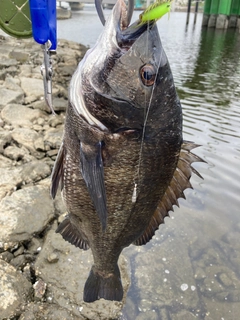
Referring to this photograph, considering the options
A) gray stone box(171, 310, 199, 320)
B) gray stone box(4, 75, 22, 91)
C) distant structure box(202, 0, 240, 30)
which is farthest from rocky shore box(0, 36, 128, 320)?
distant structure box(202, 0, 240, 30)

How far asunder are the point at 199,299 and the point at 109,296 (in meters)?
1.38

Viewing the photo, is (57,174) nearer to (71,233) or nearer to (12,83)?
(71,233)

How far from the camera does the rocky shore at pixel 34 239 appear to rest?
296 cm

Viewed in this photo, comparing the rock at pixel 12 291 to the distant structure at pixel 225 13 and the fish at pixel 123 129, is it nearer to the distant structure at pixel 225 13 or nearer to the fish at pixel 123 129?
the fish at pixel 123 129

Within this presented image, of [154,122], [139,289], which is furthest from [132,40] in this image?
[139,289]

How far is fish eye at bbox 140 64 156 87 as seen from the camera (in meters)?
1.75

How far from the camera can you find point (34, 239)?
142 inches

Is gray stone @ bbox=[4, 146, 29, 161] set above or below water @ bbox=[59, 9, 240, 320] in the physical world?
above

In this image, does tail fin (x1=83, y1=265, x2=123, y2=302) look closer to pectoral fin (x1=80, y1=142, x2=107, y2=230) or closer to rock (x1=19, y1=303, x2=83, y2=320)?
rock (x1=19, y1=303, x2=83, y2=320)

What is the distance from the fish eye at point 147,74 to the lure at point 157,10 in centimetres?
26

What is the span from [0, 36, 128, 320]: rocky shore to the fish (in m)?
1.31

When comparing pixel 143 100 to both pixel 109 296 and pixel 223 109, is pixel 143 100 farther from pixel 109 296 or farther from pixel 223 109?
pixel 223 109

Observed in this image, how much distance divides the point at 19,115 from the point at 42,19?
4125 mm

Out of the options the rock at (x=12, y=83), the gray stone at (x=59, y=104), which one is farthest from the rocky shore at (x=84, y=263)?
the rock at (x=12, y=83)
